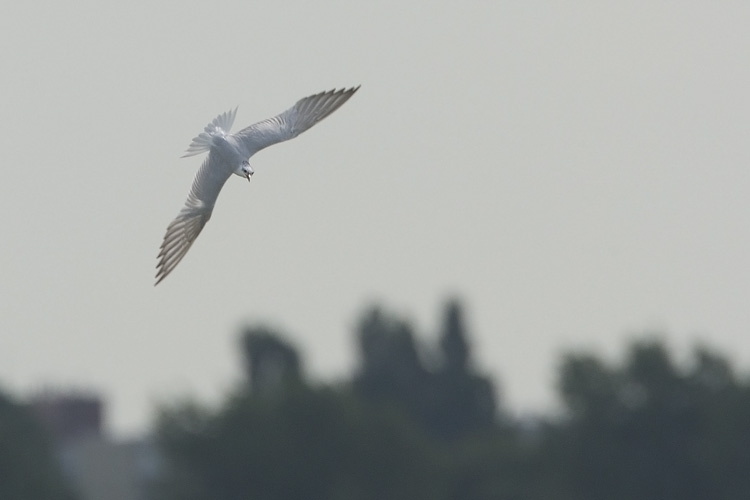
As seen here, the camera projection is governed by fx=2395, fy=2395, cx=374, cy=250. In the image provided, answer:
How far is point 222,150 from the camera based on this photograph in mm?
27078

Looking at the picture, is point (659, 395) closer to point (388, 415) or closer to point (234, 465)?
point (388, 415)

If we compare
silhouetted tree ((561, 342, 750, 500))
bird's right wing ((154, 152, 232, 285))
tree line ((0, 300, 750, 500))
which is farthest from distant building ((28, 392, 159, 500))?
bird's right wing ((154, 152, 232, 285))

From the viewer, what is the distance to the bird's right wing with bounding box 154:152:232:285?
2788 centimetres

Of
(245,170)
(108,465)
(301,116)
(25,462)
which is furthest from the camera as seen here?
(108,465)

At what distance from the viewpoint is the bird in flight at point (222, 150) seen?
1071 inches

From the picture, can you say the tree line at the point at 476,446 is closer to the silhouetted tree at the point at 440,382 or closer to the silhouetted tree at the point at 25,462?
the silhouetted tree at the point at 25,462

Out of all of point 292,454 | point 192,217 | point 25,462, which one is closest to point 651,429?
point 292,454

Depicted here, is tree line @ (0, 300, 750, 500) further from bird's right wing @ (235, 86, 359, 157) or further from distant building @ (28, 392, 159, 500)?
bird's right wing @ (235, 86, 359, 157)

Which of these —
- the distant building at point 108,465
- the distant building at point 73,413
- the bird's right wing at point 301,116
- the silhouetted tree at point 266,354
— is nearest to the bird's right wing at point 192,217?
the bird's right wing at point 301,116

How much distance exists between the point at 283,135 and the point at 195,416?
91.1 meters

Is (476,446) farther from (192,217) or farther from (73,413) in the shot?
(192,217)

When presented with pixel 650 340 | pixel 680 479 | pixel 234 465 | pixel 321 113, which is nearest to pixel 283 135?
pixel 321 113

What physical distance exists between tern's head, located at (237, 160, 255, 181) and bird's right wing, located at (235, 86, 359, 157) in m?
1.20

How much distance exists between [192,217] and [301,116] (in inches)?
72.9
